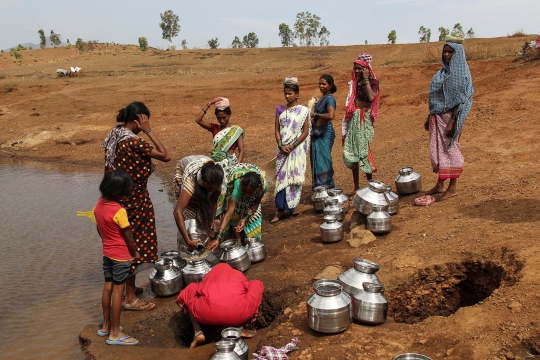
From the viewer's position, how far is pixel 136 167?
4.45 meters

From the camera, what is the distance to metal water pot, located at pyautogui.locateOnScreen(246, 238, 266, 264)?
16.9 feet

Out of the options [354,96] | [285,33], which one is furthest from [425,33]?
[354,96]

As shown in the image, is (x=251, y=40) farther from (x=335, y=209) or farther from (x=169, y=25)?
(x=335, y=209)

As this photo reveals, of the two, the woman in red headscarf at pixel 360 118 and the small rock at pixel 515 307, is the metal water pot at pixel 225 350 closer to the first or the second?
the small rock at pixel 515 307

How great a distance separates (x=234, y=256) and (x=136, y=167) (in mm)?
1245

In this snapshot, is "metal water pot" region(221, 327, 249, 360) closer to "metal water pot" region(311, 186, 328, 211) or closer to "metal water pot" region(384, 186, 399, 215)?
"metal water pot" region(384, 186, 399, 215)

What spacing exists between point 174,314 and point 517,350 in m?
2.76

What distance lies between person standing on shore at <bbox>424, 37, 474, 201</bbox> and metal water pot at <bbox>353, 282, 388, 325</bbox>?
242 cm

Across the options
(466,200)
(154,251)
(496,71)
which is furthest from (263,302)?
(496,71)

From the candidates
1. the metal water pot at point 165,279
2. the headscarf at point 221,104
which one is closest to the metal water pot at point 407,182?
the headscarf at point 221,104

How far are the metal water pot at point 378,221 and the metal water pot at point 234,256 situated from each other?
1.29 meters

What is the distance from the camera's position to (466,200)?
18.0 feet

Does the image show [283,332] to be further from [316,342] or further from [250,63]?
[250,63]

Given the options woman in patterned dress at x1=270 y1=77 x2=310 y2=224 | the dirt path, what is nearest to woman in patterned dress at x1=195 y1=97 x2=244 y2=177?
woman in patterned dress at x1=270 y1=77 x2=310 y2=224
